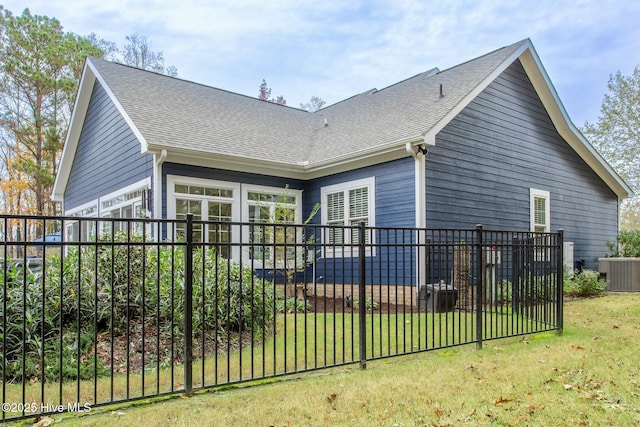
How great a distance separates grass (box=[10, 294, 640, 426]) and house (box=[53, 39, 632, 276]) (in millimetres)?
4621

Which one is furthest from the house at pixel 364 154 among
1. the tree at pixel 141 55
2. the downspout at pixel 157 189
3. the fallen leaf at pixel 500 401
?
the tree at pixel 141 55

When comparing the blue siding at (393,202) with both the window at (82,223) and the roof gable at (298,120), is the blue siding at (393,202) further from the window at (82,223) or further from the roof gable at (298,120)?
the window at (82,223)

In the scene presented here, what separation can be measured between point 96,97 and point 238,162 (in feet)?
18.5

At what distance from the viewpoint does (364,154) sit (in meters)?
9.70

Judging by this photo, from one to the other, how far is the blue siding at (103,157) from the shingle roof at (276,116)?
71 cm

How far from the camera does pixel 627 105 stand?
24453mm

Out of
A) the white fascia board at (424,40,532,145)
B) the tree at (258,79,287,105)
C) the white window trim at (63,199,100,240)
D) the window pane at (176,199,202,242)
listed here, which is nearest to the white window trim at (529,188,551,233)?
the white fascia board at (424,40,532,145)

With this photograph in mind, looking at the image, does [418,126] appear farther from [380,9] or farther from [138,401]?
[138,401]

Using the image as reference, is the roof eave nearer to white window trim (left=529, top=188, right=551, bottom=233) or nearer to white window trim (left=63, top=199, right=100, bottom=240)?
white window trim (left=529, top=188, right=551, bottom=233)

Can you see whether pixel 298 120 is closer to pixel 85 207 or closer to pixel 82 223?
pixel 85 207

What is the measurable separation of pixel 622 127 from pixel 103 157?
1032 inches

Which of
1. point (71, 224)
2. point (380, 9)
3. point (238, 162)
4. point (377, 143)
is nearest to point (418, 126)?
point (377, 143)

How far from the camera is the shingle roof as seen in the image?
9.79 meters

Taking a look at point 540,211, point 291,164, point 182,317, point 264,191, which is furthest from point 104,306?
point 540,211
